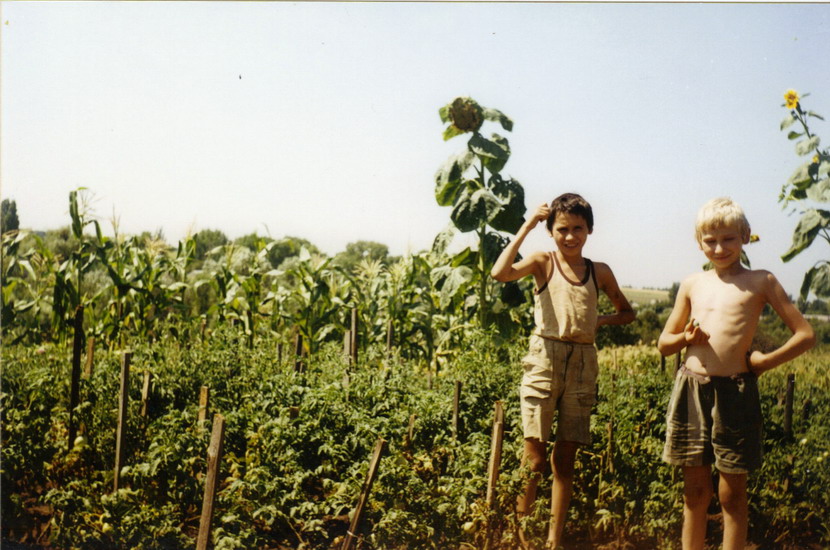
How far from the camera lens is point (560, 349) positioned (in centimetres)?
263

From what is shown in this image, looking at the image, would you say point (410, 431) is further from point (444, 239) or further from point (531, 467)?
point (444, 239)

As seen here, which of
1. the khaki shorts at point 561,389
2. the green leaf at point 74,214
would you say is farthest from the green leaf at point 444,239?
the green leaf at point 74,214

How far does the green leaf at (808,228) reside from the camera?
11.8ft

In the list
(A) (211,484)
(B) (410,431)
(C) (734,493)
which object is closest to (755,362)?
(C) (734,493)

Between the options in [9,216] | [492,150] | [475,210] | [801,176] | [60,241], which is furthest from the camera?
[60,241]

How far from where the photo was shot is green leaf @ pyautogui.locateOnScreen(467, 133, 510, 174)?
415cm

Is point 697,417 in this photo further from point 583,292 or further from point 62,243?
point 62,243

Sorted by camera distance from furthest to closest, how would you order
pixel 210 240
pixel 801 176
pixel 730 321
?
1. pixel 210 240
2. pixel 801 176
3. pixel 730 321

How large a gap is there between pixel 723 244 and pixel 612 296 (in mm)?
564

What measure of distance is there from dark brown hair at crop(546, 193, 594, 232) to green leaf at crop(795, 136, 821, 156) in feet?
6.20

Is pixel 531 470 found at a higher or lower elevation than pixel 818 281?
lower

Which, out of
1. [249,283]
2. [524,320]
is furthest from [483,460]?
[249,283]

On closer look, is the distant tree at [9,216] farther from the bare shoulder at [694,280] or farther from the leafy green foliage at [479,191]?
the bare shoulder at [694,280]

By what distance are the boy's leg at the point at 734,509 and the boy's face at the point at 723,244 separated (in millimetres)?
788
